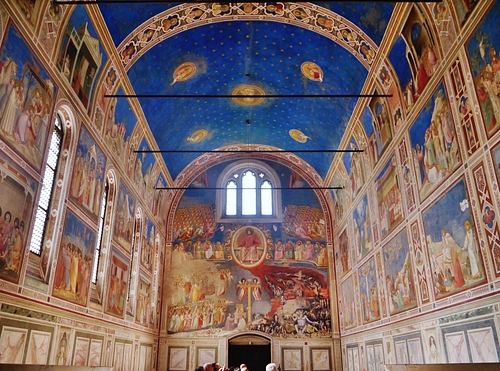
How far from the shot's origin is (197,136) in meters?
22.3

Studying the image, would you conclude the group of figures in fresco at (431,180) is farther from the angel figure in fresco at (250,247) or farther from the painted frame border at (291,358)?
the angel figure in fresco at (250,247)

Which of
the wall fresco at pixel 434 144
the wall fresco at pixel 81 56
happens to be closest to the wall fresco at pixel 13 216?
the wall fresco at pixel 81 56

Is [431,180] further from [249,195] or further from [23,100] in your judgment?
[249,195]

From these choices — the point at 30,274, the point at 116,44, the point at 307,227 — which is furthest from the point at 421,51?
the point at 307,227

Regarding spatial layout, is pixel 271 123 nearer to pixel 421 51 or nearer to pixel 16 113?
pixel 421 51

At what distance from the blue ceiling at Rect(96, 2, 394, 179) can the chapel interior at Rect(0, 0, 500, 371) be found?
0.29 ft

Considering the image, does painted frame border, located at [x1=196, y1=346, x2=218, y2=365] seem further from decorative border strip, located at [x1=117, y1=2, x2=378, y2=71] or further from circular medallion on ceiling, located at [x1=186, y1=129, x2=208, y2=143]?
decorative border strip, located at [x1=117, y1=2, x2=378, y2=71]

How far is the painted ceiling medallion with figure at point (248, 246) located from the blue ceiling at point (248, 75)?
5.38 meters

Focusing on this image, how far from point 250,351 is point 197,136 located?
11236 mm

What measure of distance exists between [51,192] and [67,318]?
3.34 metres

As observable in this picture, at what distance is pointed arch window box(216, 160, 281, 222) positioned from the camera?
81.5ft

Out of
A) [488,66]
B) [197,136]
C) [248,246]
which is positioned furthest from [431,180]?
[248,246]

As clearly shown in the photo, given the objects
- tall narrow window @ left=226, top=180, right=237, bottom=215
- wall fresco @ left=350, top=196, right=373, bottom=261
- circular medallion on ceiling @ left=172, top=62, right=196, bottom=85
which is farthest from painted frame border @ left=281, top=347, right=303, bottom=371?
circular medallion on ceiling @ left=172, top=62, right=196, bottom=85

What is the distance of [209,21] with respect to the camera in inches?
587
